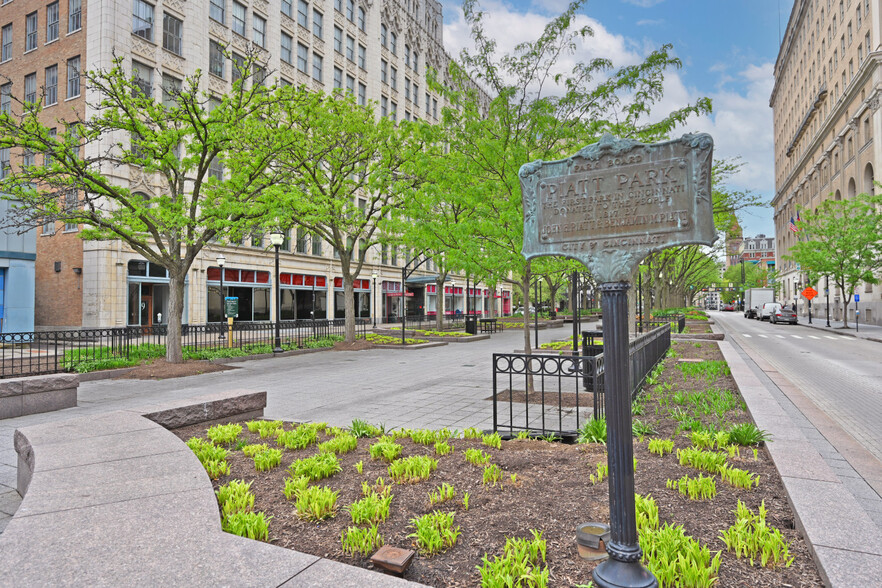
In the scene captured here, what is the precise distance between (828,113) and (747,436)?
215ft

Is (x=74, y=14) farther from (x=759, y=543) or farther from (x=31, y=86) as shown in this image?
(x=759, y=543)

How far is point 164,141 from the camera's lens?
534 inches

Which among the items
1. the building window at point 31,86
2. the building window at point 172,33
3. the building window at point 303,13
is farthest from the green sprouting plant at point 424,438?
the building window at point 303,13

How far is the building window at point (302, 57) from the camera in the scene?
39.5 m

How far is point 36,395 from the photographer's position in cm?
855

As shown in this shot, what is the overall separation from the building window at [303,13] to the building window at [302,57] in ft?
5.33

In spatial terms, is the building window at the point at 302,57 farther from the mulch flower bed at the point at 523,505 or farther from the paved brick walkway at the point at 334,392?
the mulch flower bed at the point at 523,505

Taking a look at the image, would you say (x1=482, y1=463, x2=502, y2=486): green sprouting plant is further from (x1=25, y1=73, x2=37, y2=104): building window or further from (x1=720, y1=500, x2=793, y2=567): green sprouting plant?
(x1=25, y1=73, x2=37, y2=104): building window

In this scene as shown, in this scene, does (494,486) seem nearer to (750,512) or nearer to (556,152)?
(750,512)

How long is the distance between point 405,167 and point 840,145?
49.2 meters

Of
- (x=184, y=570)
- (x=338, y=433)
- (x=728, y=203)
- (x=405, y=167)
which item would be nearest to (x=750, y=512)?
(x=184, y=570)

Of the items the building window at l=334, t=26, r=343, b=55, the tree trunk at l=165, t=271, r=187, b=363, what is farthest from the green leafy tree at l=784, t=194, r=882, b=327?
the building window at l=334, t=26, r=343, b=55

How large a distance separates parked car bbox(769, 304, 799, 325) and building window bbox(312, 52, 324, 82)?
147 feet

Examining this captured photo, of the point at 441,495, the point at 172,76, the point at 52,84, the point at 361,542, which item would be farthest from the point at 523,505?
the point at 52,84
